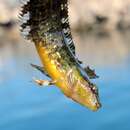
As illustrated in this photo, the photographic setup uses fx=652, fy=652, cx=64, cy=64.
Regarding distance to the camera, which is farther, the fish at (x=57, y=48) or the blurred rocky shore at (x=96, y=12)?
the blurred rocky shore at (x=96, y=12)

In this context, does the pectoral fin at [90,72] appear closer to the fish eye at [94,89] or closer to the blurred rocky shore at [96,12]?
the fish eye at [94,89]

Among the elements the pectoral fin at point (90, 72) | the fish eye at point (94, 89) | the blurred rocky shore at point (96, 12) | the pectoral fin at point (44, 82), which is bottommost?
the fish eye at point (94, 89)

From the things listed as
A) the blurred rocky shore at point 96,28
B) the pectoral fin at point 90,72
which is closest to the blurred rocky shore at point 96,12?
the blurred rocky shore at point 96,28

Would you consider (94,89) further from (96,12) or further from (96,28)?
(96,28)

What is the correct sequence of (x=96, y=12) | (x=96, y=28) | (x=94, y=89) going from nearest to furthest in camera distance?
(x=94, y=89) → (x=96, y=12) → (x=96, y=28)

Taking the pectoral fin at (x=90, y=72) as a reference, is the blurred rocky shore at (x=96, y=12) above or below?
above

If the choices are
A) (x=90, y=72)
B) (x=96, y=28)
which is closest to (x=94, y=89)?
(x=90, y=72)

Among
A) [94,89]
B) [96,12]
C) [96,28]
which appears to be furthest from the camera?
[96,28]

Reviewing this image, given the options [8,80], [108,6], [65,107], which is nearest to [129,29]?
[108,6]
